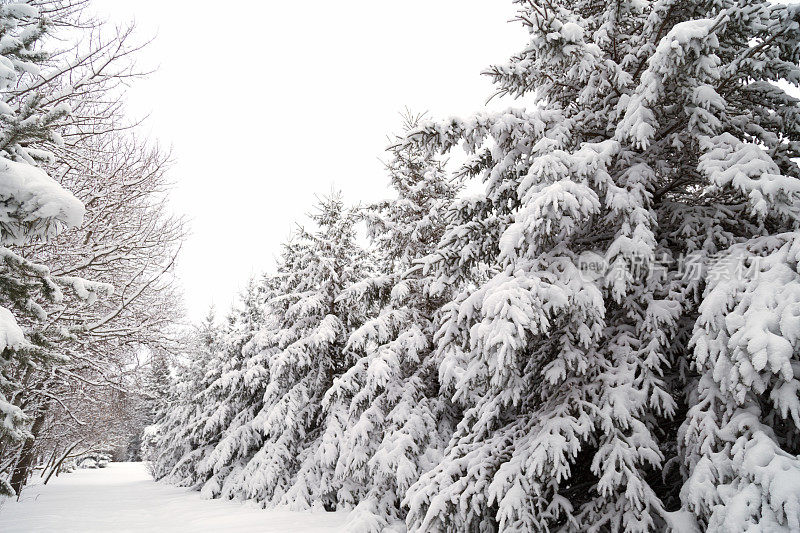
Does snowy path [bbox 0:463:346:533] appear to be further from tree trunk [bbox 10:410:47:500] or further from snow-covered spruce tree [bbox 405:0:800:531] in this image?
snow-covered spruce tree [bbox 405:0:800:531]

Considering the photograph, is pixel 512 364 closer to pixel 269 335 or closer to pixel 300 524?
pixel 300 524

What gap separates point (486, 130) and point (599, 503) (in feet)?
15.5

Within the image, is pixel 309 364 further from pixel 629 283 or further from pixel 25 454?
pixel 629 283

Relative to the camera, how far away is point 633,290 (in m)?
5.73

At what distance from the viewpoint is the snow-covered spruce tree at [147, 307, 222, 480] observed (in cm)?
2139

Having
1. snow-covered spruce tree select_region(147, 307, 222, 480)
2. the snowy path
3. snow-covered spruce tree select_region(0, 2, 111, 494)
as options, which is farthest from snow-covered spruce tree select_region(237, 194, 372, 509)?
snow-covered spruce tree select_region(0, 2, 111, 494)

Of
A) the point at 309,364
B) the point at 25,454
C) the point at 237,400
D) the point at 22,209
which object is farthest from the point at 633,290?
the point at 25,454

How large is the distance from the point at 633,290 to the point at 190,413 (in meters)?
25.4

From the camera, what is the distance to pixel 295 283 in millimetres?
17328

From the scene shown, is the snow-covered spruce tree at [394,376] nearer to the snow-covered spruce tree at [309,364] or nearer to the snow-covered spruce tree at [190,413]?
the snow-covered spruce tree at [309,364]

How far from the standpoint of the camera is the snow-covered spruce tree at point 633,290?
4082 mm

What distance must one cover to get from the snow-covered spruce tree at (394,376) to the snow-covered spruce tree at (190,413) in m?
11.6

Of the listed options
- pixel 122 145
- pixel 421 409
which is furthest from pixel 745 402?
pixel 122 145

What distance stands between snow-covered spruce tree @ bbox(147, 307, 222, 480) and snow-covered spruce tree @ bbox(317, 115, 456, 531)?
38.2ft
